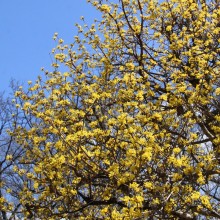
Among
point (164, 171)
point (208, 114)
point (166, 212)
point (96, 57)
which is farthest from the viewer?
point (96, 57)

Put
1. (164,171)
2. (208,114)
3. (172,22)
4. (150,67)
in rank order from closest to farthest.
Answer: (164,171) < (208,114) < (150,67) < (172,22)

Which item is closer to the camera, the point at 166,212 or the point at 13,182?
the point at 166,212

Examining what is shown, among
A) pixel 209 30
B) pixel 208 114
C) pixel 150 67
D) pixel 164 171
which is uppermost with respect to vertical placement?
pixel 209 30

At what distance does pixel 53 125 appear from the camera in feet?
20.3

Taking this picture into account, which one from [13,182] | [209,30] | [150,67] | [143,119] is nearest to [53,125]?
[143,119]

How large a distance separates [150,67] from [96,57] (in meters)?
2.22

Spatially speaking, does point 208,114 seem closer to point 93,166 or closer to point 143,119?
point 143,119

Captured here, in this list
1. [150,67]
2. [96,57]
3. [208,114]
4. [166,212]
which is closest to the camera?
[166,212]

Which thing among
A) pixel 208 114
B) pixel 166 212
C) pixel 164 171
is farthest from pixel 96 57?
pixel 166 212

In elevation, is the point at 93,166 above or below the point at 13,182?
below

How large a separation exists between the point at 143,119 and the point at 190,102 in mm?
823

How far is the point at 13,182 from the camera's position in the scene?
17.5 meters

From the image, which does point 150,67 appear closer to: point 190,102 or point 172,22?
point 172,22

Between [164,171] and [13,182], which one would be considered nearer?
[164,171]
